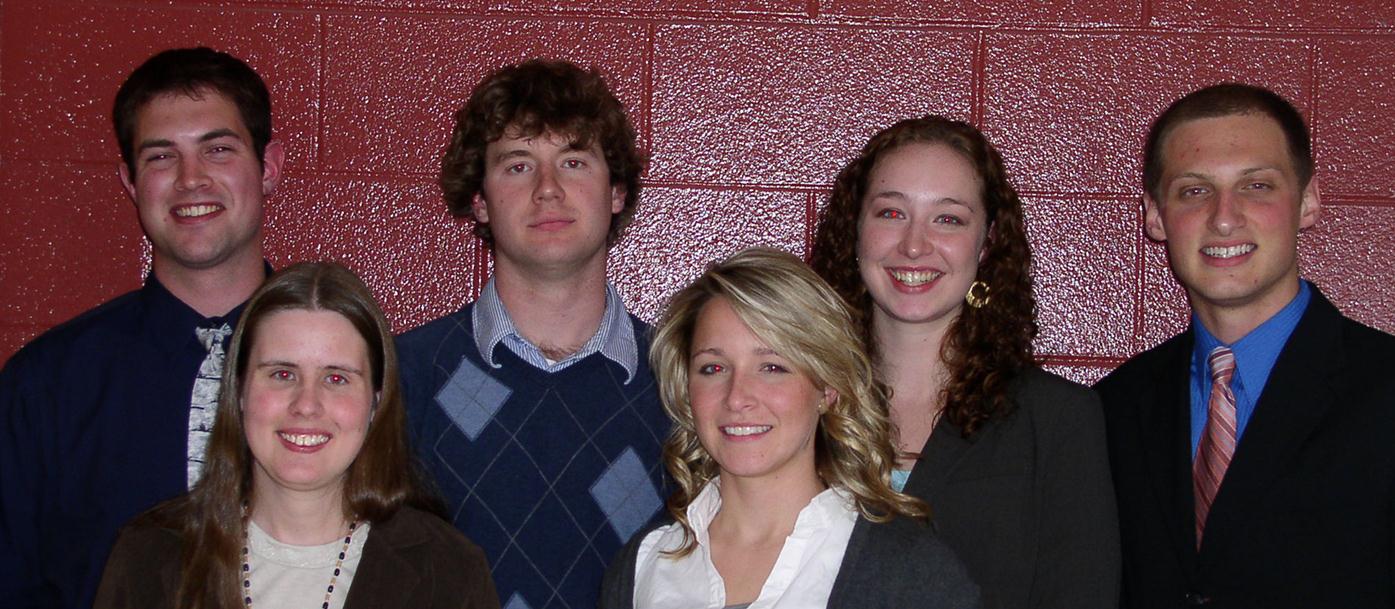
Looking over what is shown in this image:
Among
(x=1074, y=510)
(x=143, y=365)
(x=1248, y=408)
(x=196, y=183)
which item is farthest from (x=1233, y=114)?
(x=143, y=365)

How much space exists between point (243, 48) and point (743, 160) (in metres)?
→ 1.22

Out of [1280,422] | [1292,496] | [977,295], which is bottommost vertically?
[1292,496]

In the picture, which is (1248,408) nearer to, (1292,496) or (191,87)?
(1292,496)

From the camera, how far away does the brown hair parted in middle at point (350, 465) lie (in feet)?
7.38

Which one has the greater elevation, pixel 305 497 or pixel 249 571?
pixel 305 497

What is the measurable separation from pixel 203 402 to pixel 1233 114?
6.90 feet

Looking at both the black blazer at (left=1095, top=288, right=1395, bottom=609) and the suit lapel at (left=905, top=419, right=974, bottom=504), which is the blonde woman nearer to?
the suit lapel at (left=905, top=419, right=974, bottom=504)

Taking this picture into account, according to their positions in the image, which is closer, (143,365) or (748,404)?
(748,404)

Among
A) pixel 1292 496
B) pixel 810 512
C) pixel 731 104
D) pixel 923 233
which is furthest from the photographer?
pixel 731 104

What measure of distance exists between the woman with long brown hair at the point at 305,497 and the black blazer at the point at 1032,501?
0.83m

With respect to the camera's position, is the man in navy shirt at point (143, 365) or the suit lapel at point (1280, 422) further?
the man in navy shirt at point (143, 365)

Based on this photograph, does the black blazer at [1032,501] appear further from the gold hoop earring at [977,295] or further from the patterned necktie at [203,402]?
the patterned necktie at [203,402]

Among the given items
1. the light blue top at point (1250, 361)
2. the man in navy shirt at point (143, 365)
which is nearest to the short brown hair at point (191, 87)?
the man in navy shirt at point (143, 365)

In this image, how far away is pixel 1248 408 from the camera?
2529 millimetres
